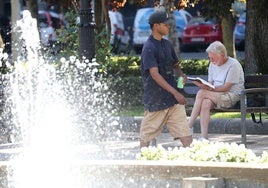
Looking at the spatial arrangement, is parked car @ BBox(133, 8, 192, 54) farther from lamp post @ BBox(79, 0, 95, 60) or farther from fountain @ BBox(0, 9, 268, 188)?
lamp post @ BBox(79, 0, 95, 60)

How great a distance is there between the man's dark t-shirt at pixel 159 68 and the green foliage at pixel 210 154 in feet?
7.56

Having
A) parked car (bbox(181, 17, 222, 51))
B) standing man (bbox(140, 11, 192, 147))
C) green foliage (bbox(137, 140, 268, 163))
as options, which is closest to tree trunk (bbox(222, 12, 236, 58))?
parked car (bbox(181, 17, 222, 51))

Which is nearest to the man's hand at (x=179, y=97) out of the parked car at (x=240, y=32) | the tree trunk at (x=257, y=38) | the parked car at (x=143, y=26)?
the tree trunk at (x=257, y=38)

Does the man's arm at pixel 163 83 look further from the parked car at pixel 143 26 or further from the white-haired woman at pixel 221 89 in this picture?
the parked car at pixel 143 26

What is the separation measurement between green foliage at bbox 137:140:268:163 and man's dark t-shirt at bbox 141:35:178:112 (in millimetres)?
2304

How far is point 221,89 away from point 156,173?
4884 mm

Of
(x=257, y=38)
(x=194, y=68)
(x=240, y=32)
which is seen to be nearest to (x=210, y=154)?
(x=257, y=38)

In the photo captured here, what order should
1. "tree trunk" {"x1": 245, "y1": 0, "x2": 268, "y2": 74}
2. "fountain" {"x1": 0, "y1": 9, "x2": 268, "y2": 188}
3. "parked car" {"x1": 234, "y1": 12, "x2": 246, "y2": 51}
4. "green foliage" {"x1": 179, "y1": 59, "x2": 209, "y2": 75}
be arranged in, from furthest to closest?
"parked car" {"x1": 234, "y1": 12, "x2": 246, "y2": 51}, "green foliage" {"x1": 179, "y1": 59, "x2": 209, "y2": 75}, "tree trunk" {"x1": 245, "y1": 0, "x2": 268, "y2": 74}, "fountain" {"x1": 0, "y1": 9, "x2": 268, "y2": 188}

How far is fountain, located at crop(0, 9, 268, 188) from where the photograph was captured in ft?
23.4

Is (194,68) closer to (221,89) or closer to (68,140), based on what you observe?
(68,140)

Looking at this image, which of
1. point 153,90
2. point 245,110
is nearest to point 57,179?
point 153,90

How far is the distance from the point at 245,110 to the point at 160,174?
4.75 meters

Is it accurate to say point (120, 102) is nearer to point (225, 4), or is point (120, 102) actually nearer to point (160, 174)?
point (225, 4)

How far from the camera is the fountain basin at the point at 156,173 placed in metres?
6.80
